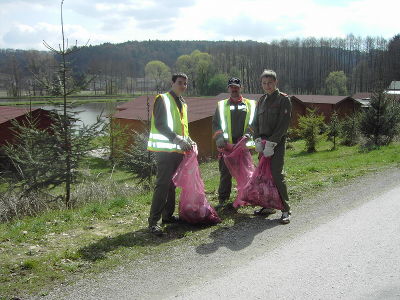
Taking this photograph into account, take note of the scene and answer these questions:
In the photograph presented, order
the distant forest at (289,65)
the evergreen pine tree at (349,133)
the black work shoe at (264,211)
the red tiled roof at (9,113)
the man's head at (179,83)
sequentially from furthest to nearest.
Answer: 1. the distant forest at (289,65)
2. the evergreen pine tree at (349,133)
3. the red tiled roof at (9,113)
4. the black work shoe at (264,211)
5. the man's head at (179,83)

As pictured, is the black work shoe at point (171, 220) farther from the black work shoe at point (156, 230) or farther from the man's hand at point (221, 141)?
the man's hand at point (221, 141)

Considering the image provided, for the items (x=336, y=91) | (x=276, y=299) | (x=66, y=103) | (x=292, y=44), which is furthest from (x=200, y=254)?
(x=292, y=44)

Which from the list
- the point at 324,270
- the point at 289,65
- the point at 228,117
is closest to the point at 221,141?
the point at 228,117

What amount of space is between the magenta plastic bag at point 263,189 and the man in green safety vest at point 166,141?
1155mm

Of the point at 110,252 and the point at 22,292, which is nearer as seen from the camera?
the point at 22,292

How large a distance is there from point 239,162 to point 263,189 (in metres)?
0.64

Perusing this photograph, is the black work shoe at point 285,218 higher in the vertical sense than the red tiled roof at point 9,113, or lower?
lower

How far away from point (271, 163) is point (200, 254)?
6.22 feet

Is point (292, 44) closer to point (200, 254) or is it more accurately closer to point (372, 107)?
point (372, 107)

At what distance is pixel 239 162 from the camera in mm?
6188

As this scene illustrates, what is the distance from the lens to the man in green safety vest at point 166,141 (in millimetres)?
5160

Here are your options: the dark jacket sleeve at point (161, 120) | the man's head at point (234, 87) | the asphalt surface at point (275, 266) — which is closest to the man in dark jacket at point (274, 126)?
the man's head at point (234, 87)

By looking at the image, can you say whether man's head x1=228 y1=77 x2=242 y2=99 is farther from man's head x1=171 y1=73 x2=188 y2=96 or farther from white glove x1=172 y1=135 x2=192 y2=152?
white glove x1=172 y1=135 x2=192 y2=152

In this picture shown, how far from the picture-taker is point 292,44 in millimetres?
121500
